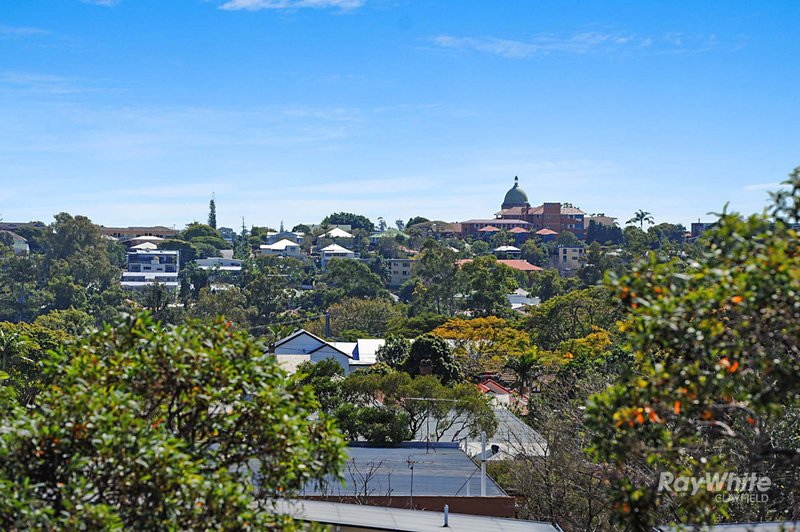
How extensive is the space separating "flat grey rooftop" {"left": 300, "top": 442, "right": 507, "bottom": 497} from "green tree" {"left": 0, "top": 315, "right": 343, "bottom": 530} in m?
9.85

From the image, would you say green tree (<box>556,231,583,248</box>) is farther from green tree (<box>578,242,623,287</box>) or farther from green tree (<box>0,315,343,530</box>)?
green tree (<box>0,315,343,530</box>)

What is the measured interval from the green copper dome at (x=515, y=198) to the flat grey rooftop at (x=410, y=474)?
12313 cm

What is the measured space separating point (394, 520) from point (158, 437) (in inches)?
241

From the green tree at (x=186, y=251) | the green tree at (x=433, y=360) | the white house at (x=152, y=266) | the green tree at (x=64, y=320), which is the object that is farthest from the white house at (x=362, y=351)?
the green tree at (x=186, y=251)

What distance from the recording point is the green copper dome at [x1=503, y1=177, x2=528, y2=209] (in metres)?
144

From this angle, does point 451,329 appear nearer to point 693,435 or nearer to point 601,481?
point 601,481

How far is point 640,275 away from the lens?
19.4 feet

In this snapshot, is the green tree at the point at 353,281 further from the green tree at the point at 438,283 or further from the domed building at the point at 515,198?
the domed building at the point at 515,198

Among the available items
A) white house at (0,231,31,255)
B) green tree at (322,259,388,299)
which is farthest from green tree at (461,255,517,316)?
white house at (0,231,31,255)

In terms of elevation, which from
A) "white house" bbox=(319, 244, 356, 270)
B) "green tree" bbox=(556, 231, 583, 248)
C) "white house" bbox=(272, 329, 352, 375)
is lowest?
"white house" bbox=(272, 329, 352, 375)

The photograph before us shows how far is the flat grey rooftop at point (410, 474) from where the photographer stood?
17.8 m

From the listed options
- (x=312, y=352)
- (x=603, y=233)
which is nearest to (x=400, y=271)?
(x=603, y=233)

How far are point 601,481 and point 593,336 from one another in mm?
29025

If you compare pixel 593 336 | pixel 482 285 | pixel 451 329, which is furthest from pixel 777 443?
pixel 482 285
